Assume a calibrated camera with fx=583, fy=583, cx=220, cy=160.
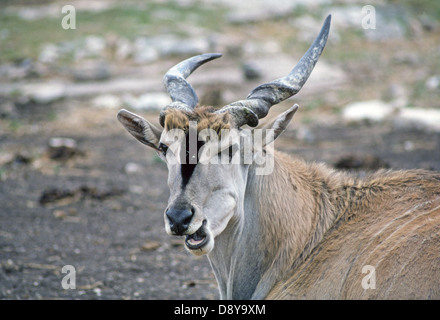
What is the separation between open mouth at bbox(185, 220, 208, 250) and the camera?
4.04 m

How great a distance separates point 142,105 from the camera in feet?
49.1

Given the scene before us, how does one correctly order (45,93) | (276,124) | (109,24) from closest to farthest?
(276,124), (45,93), (109,24)

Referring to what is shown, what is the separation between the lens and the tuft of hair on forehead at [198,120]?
4.20m

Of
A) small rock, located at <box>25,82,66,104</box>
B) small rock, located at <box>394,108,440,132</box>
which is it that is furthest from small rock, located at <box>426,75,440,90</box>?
small rock, located at <box>25,82,66,104</box>

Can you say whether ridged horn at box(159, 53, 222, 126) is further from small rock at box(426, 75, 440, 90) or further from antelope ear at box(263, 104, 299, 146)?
small rock at box(426, 75, 440, 90)

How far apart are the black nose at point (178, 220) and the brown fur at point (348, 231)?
35.9 inches

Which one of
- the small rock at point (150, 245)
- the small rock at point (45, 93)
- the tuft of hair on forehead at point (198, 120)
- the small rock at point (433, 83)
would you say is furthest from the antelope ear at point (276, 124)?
the small rock at point (45, 93)

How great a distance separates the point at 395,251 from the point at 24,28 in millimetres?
21409

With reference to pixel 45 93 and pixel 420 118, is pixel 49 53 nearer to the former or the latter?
pixel 45 93

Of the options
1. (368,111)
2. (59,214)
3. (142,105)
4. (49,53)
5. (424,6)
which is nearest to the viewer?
(59,214)

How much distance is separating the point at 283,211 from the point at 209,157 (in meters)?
0.82

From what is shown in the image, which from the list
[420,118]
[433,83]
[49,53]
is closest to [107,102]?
[49,53]
